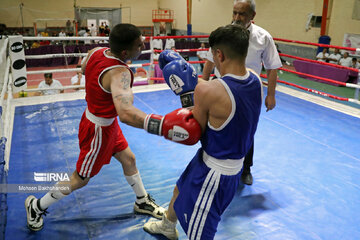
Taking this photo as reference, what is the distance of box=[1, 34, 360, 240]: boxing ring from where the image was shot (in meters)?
2.11

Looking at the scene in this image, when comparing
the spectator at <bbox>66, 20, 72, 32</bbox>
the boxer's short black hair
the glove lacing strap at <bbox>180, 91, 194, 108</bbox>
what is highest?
the spectator at <bbox>66, 20, 72, 32</bbox>

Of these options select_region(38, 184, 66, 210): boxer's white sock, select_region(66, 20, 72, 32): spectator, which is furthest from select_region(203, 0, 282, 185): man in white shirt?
select_region(66, 20, 72, 32): spectator

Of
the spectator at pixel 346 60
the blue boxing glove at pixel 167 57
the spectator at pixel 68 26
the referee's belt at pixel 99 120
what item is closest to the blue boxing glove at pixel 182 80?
the blue boxing glove at pixel 167 57

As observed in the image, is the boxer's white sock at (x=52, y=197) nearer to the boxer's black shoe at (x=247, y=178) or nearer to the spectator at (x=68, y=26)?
the boxer's black shoe at (x=247, y=178)

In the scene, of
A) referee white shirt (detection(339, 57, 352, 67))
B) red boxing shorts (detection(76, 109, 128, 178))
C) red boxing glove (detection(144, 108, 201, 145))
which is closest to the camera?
red boxing glove (detection(144, 108, 201, 145))

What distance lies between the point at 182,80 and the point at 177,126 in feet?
1.04

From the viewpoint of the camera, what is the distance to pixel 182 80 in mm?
1514

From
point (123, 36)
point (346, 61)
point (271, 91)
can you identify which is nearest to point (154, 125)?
point (123, 36)

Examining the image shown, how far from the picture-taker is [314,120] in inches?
163

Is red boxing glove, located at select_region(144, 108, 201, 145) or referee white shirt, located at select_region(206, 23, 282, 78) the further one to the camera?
referee white shirt, located at select_region(206, 23, 282, 78)

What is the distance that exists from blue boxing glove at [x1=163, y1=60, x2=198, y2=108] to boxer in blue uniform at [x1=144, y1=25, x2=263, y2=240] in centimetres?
1

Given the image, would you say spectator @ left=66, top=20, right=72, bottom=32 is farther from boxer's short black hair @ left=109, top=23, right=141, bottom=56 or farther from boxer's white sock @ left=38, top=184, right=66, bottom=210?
boxer's short black hair @ left=109, top=23, right=141, bottom=56

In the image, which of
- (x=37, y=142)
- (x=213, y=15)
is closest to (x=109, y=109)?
(x=37, y=142)

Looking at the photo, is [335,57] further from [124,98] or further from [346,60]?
[124,98]
